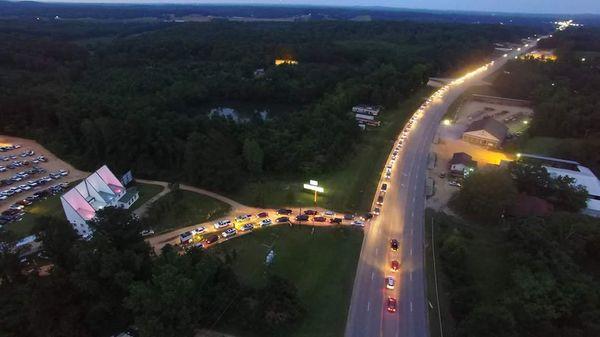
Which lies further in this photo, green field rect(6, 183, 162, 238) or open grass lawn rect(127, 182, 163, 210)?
open grass lawn rect(127, 182, 163, 210)

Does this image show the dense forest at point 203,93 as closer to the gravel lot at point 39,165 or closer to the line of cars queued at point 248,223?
the gravel lot at point 39,165

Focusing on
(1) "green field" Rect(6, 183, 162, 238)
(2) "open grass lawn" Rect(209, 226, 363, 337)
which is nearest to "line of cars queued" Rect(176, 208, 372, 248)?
(2) "open grass lawn" Rect(209, 226, 363, 337)

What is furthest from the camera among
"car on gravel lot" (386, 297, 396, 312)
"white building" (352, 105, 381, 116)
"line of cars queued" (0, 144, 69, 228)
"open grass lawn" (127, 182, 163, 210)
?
"white building" (352, 105, 381, 116)

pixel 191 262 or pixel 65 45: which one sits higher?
pixel 65 45

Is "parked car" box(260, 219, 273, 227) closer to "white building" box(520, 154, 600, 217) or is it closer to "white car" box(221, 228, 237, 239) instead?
"white car" box(221, 228, 237, 239)

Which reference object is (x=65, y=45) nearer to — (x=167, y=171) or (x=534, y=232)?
(x=167, y=171)

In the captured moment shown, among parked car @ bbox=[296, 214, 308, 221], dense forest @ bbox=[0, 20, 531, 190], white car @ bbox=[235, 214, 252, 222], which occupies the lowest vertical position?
white car @ bbox=[235, 214, 252, 222]

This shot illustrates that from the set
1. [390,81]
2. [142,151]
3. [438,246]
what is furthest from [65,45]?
[438,246]
